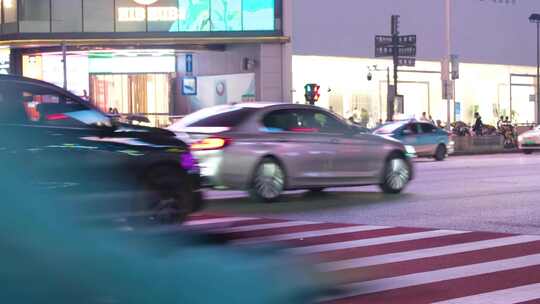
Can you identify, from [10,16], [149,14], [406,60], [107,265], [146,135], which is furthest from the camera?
[10,16]

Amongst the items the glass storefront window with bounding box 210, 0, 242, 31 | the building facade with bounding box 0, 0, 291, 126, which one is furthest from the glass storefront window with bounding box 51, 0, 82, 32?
the glass storefront window with bounding box 210, 0, 242, 31

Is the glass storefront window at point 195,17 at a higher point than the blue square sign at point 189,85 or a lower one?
higher

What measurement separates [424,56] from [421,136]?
2267 cm

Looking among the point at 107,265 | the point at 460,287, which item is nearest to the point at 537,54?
the point at 460,287

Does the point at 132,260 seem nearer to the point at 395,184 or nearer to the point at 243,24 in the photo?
the point at 395,184

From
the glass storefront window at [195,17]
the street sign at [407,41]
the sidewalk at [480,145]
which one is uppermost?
the glass storefront window at [195,17]

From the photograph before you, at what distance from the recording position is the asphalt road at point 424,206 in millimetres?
10945

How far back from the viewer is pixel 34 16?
39.1 metres

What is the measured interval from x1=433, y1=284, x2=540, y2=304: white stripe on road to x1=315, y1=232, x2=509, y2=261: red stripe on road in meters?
1.65

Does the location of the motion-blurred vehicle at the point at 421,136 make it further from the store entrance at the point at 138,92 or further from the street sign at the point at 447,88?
the store entrance at the point at 138,92

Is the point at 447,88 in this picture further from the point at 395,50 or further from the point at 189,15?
the point at 189,15

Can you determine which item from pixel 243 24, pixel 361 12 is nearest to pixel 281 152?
pixel 243 24

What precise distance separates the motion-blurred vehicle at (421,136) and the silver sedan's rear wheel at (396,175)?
13.0 metres

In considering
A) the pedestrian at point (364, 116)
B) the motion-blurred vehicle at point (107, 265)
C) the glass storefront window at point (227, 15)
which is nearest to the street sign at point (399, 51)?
the glass storefront window at point (227, 15)
